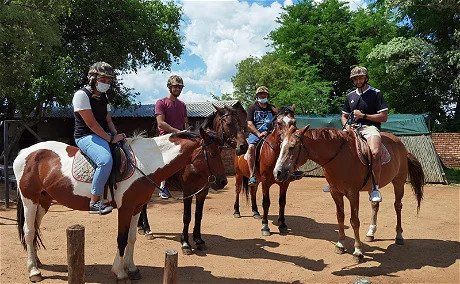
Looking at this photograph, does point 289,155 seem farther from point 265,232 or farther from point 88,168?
point 88,168

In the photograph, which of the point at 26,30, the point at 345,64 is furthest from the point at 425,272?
the point at 345,64

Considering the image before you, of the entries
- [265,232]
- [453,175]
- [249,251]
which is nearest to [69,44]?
[265,232]

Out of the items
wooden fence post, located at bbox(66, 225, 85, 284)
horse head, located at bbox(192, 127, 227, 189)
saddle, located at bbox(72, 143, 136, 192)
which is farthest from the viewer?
horse head, located at bbox(192, 127, 227, 189)

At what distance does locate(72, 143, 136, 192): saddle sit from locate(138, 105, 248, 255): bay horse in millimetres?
1078

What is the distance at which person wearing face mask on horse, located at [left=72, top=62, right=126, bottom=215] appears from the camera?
174 inches

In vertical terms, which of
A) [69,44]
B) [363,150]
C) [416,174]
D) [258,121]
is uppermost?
[69,44]

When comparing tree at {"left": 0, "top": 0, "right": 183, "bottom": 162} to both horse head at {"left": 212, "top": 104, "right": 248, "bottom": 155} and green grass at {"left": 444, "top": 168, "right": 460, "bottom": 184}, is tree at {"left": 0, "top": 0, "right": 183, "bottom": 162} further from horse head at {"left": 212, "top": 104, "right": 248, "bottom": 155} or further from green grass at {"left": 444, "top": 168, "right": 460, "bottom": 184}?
green grass at {"left": 444, "top": 168, "right": 460, "bottom": 184}

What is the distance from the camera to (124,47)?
67.4ft

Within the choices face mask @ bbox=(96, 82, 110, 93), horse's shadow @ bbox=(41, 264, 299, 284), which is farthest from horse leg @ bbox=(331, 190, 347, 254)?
face mask @ bbox=(96, 82, 110, 93)

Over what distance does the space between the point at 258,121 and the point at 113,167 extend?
356 cm

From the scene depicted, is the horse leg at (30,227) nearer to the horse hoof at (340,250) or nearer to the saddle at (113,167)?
the saddle at (113,167)

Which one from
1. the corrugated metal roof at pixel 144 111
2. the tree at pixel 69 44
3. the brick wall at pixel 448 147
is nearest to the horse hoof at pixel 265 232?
the tree at pixel 69 44

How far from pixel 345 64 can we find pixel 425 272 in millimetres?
27458

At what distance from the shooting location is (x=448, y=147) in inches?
705
